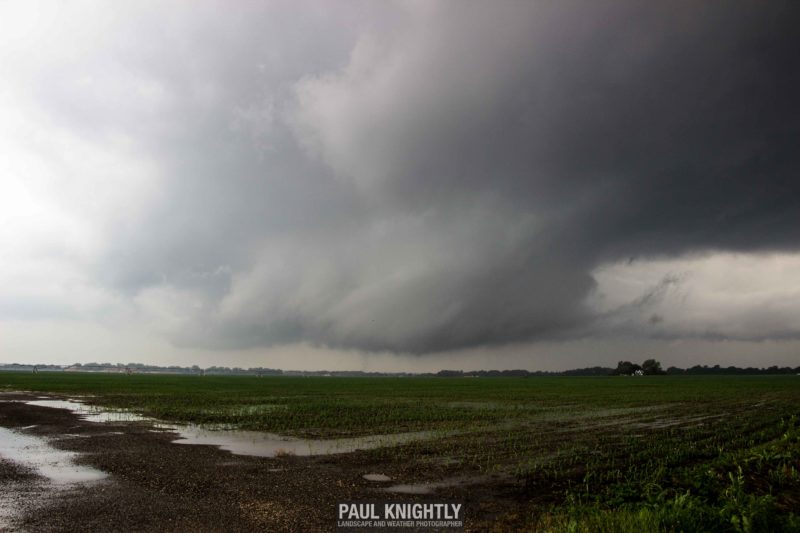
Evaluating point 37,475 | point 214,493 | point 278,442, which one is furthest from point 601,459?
point 37,475

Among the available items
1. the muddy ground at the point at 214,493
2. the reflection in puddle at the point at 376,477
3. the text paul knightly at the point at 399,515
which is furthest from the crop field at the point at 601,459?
the reflection in puddle at the point at 376,477

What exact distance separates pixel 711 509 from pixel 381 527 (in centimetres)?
828

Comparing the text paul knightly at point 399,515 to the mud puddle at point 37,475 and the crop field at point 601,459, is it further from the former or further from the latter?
the mud puddle at point 37,475

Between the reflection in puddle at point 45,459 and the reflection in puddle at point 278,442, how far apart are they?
19.8ft

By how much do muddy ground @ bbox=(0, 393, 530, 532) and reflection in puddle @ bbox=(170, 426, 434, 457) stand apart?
1488 millimetres

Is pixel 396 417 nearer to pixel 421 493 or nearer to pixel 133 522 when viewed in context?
pixel 421 493

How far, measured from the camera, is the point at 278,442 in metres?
27.1

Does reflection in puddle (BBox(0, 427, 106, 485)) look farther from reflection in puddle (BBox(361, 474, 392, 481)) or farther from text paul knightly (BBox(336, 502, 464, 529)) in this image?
text paul knightly (BBox(336, 502, 464, 529))

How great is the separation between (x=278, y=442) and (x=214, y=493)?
12.3 meters

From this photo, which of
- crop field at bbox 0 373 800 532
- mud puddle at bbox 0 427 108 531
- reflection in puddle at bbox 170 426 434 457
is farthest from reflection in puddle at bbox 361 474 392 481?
mud puddle at bbox 0 427 108 531

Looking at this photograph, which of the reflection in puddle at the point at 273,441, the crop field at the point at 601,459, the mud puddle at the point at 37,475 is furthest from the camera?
the reflection in puddle at the point at 273,441

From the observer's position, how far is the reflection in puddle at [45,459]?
17.6m

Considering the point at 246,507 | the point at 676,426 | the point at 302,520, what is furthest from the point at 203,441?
the point at 676,426

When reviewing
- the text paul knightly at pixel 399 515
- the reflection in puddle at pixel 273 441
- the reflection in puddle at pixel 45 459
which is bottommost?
the reflection in puddle at pixel 273 441
